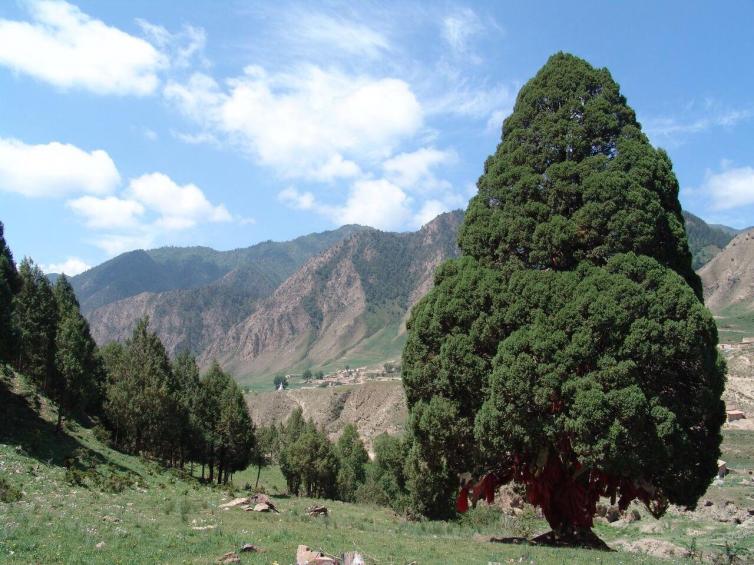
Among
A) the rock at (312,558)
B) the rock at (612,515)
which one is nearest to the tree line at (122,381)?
the rock at (312,558)

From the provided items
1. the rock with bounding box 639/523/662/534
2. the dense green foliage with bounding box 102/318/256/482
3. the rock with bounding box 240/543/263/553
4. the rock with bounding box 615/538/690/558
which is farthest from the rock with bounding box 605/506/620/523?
the dense green foliage with bounding box 102/318/256/482

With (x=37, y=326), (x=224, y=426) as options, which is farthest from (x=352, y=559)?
(x=224, y=426)

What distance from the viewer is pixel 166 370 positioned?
45.3 metres

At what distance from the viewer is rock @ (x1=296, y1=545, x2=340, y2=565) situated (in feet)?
29.9

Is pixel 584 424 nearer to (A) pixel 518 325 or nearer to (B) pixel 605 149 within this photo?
(A) pixel 518 325

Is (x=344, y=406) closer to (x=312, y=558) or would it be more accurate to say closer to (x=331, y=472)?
(x=331, y=472)

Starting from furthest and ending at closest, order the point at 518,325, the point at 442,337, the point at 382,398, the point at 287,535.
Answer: the point at 382,398 → the point at 442,337 → the point at 518,325 → the point at 287,535

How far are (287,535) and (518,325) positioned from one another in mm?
7617

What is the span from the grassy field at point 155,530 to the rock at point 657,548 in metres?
1.09

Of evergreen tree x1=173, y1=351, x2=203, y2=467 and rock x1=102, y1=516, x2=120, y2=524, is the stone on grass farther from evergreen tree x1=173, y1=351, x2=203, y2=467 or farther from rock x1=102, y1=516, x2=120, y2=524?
evergreen tree x1=173, y1=351, x2=203, y2=467

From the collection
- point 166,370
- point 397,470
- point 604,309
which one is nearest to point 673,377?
point 604,309

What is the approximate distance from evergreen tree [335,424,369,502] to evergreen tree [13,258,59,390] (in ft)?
115

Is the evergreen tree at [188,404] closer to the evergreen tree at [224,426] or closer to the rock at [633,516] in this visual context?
the evergreen tree at [224,426]

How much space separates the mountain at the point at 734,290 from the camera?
5930 inches
